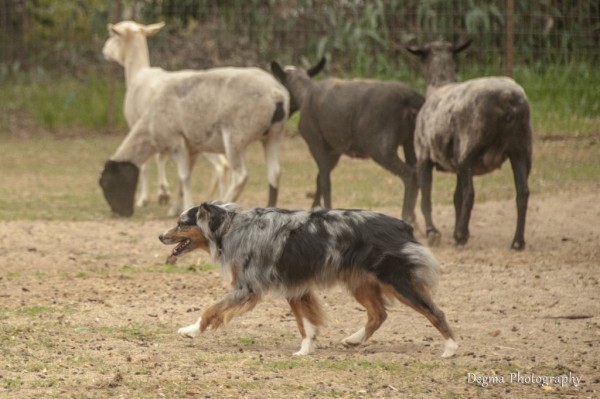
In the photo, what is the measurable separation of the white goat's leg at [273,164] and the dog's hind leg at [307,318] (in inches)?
234

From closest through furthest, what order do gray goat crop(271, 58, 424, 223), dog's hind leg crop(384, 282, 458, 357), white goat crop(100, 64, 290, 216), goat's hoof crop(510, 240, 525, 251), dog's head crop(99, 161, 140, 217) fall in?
dog's hind leg crop(384, 282, 458, 357), goat's hoof crop(510, 240, 525, 251), gray goat crop(271, 58, 424, 223), white goat crop(100, 64, 290, 216), dog's head crop(99, 161, 140, 217)

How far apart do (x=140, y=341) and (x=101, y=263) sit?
10.7 ft

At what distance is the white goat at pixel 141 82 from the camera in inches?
558

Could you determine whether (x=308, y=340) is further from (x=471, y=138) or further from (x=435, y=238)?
(x=435, y=238)

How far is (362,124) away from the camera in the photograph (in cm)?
1213

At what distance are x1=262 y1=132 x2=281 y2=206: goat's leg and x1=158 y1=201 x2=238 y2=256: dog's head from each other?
5.69 m

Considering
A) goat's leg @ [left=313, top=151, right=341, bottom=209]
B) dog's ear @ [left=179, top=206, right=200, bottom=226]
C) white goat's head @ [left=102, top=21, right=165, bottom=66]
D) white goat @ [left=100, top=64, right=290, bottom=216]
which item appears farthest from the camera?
white goat's head @ [left=102, top=21, right=165, bottom=66]

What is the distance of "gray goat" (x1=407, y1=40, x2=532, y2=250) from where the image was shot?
1049 centimetres

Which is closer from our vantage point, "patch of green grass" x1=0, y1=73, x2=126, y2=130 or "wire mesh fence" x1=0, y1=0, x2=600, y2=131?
"wire mesh fence" x1=0, y1=0, x2=600, y2=131

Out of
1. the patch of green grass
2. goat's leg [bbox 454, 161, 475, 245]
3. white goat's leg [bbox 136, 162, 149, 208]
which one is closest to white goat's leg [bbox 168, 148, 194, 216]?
white goat's leg [bbox 136, 162, 149, 208]

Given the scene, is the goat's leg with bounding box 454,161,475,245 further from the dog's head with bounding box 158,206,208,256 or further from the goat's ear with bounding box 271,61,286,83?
the dog's head with bounding box 158,206,208,256

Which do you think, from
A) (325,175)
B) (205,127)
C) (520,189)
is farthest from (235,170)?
(520,189)

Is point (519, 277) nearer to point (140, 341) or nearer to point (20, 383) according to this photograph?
point (140, 341)

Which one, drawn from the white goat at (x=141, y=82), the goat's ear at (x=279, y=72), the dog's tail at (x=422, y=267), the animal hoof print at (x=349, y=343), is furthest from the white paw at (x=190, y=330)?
the white goat at (x=141, y=82)
